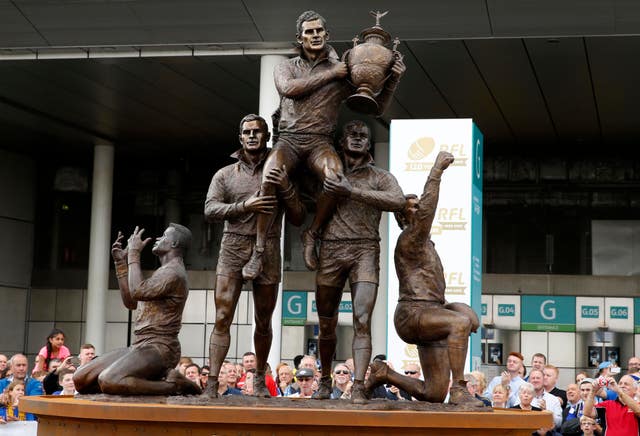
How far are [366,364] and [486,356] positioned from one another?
21.8 m

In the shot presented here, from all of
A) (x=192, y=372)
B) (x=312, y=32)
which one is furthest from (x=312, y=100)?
(x=192, y=372)

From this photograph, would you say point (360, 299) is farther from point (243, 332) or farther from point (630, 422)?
point (243, 332)

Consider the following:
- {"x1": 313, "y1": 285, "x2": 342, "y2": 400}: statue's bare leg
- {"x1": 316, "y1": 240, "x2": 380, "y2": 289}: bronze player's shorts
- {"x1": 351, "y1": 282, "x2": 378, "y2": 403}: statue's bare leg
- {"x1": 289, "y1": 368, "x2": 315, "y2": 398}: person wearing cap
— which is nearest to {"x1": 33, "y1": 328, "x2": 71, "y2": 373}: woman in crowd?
{"x1": 289, "y1": 368, "x2": 315, "y2": 398}: person wearing cap

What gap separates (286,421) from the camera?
7.93 meters

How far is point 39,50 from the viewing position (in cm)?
2170

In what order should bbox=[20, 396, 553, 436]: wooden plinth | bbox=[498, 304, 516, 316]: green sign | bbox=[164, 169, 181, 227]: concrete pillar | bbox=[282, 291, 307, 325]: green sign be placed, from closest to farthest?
1. bbox=[20, 396, 553, 436]: wooden plinth
2. bbox=[498, 304, 516, 316]: green sign
3. bbox=[282, 291, 307, 325]: green sign
4. bbox=[164, 169, 181, 227]: concrete pillar

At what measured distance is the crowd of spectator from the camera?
456 inches

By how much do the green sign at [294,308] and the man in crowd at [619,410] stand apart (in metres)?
20.0

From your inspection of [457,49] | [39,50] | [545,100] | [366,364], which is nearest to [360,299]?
[366,364]

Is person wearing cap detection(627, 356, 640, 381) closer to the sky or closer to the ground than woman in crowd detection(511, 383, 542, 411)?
closer to the sky

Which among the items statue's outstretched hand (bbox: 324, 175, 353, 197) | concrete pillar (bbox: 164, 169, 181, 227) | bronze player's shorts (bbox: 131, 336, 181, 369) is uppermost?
concrete pillar (bbox: 164, 169, 181, 227)

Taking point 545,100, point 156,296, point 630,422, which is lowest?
point 630,422

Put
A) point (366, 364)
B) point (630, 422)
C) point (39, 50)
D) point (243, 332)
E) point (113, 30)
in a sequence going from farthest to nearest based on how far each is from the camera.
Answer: point (243, 332), point (39, 50), point (113, 30), point (630, 422), point (366, 364)

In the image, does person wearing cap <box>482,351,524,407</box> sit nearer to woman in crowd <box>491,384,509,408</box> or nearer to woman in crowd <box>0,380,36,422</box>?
woman in crowd <box>491,384,509,408</box>
